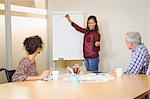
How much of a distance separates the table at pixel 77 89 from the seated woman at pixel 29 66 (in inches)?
5.4

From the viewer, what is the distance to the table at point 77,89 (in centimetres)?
217

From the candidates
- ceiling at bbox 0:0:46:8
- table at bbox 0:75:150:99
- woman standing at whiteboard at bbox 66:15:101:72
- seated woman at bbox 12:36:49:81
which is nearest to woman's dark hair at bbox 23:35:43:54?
seated woman at bbox 12:36:49:81

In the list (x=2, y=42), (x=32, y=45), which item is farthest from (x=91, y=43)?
(x=32, y=45)

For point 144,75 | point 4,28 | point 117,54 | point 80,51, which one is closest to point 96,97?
point 144,75

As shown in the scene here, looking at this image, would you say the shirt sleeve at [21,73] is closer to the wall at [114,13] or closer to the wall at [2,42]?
the wall at [2,42]

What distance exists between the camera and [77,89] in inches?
97.0

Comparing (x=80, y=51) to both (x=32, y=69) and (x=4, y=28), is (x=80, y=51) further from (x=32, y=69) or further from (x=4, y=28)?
(x=32, y=69)

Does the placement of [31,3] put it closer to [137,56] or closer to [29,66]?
[29,66]

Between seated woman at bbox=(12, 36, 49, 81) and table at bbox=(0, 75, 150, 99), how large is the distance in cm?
14

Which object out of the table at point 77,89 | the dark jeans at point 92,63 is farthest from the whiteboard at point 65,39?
the table at point 77,89

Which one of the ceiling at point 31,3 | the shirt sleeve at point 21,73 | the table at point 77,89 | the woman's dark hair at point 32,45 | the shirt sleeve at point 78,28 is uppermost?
the ceiling at point 31,3

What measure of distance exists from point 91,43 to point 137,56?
185cm

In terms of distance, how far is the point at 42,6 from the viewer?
17.5 feet

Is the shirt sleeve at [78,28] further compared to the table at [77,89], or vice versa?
the shirt sleeve at [78,28]
